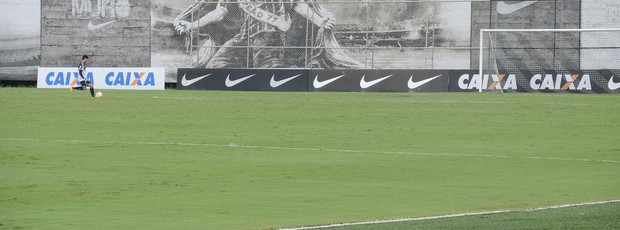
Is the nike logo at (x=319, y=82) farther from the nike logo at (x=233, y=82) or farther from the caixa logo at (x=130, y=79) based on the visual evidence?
the caixa logo at (x=130, y=79)

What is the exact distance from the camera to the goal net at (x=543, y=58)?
159 ft

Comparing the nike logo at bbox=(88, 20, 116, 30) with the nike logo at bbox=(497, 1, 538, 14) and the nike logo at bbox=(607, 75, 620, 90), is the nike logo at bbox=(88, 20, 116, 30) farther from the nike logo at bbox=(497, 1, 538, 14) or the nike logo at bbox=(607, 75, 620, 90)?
the nike logo at bbox=(607, 75, 620, 90)

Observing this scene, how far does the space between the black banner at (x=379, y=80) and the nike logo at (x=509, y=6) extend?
1228 cm

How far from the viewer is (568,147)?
2473cm

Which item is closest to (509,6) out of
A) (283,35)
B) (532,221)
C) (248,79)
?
(283,35)

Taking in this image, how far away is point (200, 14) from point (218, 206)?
4885 cm

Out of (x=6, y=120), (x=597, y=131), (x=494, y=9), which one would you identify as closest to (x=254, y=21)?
(x=494, y=9)

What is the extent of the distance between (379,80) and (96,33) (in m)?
18.1

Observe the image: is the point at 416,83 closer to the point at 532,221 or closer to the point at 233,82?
the point at 233,82

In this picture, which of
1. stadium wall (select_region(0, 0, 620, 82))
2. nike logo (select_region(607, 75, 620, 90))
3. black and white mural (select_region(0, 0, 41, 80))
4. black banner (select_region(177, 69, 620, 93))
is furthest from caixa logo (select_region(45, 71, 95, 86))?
nike logo (select_region(607, 75, 620, 90))

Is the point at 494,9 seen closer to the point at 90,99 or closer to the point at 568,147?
the point at 90,99

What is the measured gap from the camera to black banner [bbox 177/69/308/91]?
51469 millimetres

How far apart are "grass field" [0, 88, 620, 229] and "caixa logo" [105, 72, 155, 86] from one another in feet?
52.5

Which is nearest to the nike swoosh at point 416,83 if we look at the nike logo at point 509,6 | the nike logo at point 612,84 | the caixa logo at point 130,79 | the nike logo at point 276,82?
the nike logo at point 276,82
